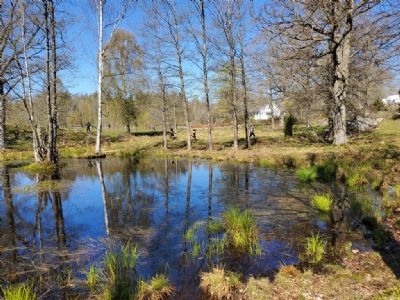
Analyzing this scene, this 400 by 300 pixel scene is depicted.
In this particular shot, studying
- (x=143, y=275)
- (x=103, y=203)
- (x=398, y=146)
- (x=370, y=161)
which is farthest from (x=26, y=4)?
(x=398, y=146)

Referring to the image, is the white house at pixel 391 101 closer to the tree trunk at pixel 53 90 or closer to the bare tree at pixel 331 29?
the bare tree at pixel 331 29

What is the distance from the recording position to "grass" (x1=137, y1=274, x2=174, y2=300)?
425cm

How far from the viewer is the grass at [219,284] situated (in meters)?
4.34

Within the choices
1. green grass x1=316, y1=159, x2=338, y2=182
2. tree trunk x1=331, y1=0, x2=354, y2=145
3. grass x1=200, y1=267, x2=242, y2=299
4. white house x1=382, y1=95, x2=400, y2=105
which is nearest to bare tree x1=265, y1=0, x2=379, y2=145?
tree trunk x1=331, y1=0, x2=354, y2=145

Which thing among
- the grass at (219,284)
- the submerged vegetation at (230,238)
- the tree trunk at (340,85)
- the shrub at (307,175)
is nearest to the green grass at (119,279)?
the grass at (219,284)

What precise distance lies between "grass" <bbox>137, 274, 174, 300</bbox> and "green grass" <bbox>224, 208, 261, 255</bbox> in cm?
177

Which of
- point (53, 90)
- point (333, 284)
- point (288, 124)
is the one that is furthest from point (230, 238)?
point (288, 124)

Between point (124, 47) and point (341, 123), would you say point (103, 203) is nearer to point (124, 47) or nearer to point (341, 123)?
point (341, 123)

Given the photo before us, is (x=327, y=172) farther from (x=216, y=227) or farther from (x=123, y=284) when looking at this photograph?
(x=123, y=284)

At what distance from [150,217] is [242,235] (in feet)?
9.29

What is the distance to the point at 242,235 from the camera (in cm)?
599

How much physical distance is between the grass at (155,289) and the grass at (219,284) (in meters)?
0.50

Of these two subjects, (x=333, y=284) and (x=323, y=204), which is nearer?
(x=333, y=284)

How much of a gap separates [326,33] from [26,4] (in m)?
14.9
